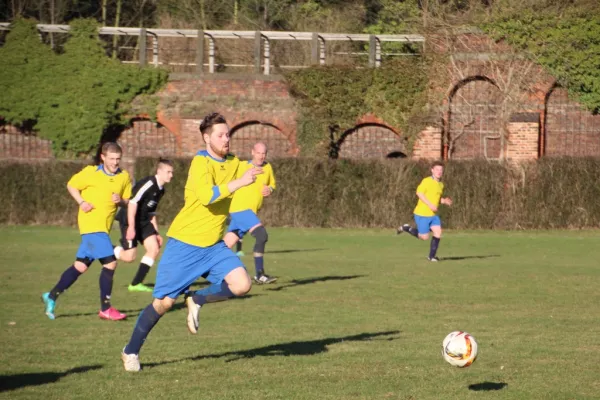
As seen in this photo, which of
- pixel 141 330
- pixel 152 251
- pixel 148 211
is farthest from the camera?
pixel 152 251

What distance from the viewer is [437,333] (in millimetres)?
10891

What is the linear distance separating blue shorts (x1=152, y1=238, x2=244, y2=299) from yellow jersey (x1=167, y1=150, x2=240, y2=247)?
0.23 feet

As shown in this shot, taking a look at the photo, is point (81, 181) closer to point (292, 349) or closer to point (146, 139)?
point (292, 349)

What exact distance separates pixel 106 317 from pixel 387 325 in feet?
10.9

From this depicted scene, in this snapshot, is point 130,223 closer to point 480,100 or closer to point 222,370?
point 222,370

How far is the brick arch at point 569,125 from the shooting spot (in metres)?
36.8

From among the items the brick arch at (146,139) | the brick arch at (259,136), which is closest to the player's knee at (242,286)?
the brick arch at (259,136)

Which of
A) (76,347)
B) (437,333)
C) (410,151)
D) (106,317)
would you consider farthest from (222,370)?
(410,151)

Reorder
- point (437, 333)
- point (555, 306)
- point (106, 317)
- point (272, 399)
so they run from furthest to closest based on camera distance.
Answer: point (555, 306) < point (106, 317) < point (437, 333) < point (272, 399)

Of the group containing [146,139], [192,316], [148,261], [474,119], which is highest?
[474,119]

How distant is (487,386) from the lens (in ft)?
26.4

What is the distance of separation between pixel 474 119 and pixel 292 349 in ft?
93.4

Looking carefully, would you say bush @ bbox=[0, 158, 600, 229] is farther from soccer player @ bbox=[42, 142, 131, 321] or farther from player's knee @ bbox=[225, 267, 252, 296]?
player's knee @ bbox=[225, 267, 252, 296]

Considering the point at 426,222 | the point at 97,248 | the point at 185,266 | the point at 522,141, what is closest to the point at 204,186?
the point at 185,266
